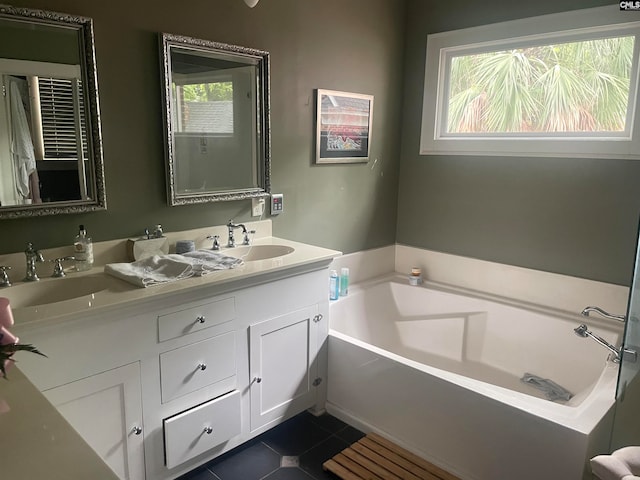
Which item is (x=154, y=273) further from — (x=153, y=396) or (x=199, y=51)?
(x=199, y=51)

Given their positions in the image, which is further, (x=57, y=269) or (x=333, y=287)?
(x=333, y=287)

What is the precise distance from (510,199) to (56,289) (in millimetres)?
2374

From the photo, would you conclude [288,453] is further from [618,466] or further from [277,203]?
[618,466]

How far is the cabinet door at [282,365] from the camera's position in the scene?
2.18 meters

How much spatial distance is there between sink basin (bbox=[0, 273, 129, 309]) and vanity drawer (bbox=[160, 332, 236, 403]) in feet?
1.12

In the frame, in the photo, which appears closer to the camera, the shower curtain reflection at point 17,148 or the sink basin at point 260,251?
the shower curtain reflection at point 17,148

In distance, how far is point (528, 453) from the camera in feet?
6.09

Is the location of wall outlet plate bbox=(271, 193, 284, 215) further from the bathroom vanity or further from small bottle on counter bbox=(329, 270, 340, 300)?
small bottle on counter bbox=(329, 270, 340, 300)

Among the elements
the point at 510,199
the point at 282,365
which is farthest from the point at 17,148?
the point at 510,199

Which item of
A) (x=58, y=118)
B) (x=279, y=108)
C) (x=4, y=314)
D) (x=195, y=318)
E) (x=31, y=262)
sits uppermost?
(x=279, y=108)

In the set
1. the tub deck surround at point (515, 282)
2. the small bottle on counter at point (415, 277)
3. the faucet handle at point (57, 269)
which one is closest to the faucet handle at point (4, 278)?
the faucet handle at point (57, 269)

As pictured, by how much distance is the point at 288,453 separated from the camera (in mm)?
2271

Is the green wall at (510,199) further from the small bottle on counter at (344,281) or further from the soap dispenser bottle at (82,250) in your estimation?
the soap dispenser bottle at (82,250)

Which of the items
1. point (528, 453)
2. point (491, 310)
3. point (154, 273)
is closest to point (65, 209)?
point (154, 273)
